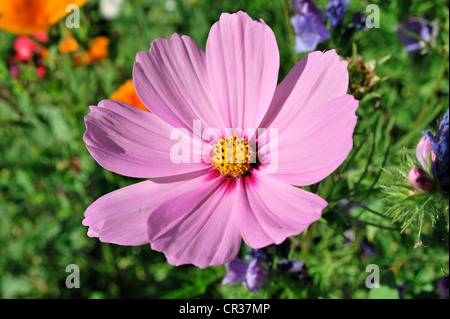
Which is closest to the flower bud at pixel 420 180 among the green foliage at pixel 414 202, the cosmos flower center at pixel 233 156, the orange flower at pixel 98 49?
the green foliage at pixel 414 202

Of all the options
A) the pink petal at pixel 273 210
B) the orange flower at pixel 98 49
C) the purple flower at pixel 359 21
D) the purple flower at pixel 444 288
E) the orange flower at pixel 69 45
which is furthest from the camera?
the orange flower at pixel 98 49

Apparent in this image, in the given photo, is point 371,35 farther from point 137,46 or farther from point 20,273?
point 20,273

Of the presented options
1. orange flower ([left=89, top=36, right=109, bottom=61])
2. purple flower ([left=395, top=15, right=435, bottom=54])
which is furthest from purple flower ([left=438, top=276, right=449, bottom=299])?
orange flower ([left=89, top=36, right=109, bottom=61])

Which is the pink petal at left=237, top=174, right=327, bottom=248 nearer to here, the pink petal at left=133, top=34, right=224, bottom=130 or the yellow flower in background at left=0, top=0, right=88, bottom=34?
the pink petal at left=133, top=34, right=224, bottom=130

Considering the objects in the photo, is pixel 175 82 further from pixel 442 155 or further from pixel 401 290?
pixel 401 290

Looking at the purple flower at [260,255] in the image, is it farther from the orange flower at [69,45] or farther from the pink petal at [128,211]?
the orange flower at [69,45]

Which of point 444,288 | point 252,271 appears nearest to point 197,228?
point 252,271
